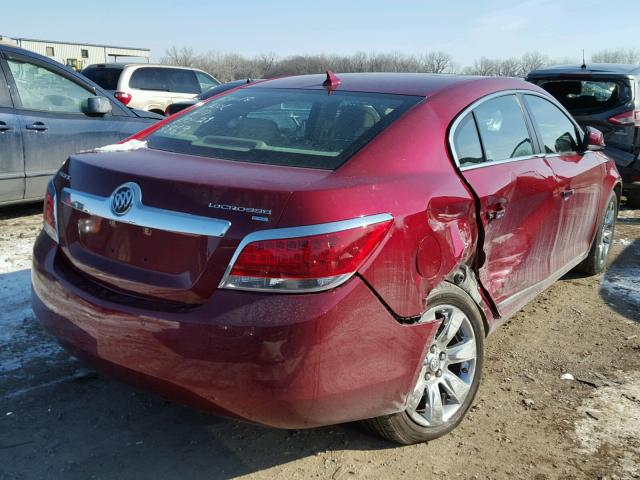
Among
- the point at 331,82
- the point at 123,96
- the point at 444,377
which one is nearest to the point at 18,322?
the point at 331,82

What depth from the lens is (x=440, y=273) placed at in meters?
2.62

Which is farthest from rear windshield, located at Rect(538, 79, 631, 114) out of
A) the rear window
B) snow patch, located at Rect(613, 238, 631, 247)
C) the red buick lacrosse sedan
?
the rear window

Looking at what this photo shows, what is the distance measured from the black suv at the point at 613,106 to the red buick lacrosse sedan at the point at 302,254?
4.50m

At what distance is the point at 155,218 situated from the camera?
2.32 metres

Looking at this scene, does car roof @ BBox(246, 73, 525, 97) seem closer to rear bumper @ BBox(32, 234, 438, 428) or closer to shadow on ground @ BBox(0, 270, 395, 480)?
rear bumper @ BBox(32, 234, 438, 428)

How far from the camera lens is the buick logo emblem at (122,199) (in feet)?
7.86

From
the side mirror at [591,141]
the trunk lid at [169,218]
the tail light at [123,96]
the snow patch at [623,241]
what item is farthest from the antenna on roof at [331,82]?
the tail light at [123,96]

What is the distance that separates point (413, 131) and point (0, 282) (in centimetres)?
323

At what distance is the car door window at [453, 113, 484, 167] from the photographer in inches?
Answer: 116

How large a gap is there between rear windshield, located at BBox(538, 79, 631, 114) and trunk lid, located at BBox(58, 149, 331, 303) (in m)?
6.00

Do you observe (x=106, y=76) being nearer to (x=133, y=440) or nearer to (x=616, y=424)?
(x=133, y=440)

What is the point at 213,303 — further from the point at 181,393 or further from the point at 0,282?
the point at 0,282

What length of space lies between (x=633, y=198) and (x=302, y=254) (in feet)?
22.7

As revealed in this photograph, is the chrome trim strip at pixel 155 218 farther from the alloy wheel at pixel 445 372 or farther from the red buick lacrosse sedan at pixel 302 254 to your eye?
the alloy wheel at pixel 445 372
